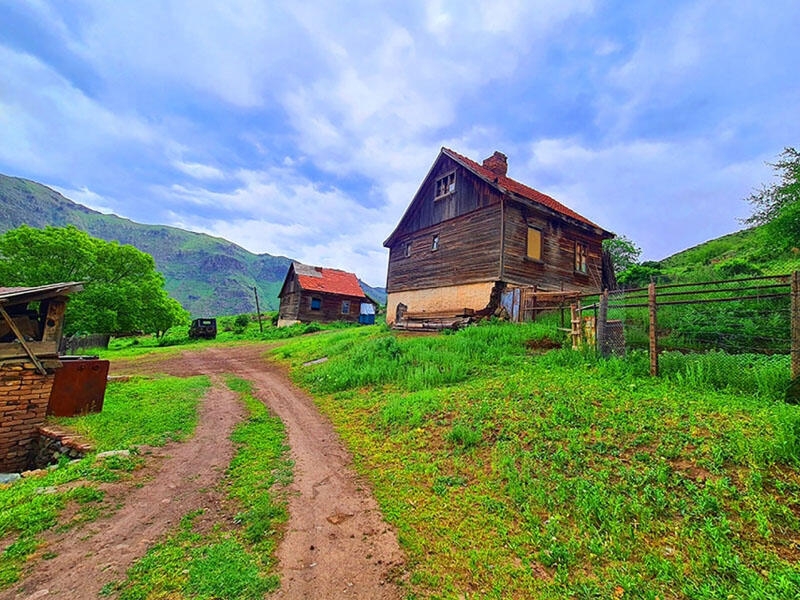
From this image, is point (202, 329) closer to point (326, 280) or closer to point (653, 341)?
point (326, 280)

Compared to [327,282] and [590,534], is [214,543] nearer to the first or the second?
[590,534]

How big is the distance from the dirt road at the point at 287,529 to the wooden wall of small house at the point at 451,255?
1263cm

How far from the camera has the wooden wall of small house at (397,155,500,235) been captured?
18125 mm

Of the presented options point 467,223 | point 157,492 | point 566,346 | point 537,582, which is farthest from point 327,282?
point 537,582

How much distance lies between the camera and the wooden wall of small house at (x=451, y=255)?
1723 cm

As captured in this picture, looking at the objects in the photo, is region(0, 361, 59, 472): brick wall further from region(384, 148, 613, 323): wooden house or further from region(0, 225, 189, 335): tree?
region(0, 225, 189, 335): tree

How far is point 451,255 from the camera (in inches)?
758

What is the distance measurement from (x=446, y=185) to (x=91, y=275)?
2613cm

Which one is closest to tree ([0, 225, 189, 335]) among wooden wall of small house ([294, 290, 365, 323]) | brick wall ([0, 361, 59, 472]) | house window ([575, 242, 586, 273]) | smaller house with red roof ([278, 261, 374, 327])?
smaller house with red roof ([278, 261, 374, 327])

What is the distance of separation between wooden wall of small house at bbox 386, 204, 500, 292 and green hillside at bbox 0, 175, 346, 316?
362ft

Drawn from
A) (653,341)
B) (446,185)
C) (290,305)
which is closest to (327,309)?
(290,305)

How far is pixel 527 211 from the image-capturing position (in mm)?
17812

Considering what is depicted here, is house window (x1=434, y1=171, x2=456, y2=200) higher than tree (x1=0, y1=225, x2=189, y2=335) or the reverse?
higher

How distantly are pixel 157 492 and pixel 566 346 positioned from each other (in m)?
9.86
